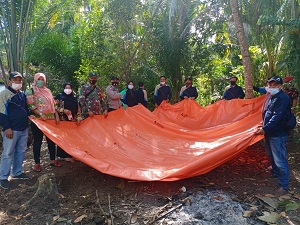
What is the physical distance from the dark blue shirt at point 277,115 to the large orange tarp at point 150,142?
22 cm

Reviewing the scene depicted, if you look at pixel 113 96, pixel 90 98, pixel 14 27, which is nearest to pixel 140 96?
pixel 113 96

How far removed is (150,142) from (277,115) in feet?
6.27

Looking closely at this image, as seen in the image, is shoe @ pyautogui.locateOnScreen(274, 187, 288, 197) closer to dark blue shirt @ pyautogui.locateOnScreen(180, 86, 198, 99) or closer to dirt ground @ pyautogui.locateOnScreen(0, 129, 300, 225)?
dirt ground @ pyautogui.locateOnScreen(0, 129, 300, 225)

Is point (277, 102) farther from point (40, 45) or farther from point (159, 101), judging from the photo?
point (40, 45)

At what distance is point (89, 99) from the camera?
4605mm

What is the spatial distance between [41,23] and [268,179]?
19.1 ft

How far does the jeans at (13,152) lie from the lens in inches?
147

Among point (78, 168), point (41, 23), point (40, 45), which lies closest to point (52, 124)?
point (78, 168)

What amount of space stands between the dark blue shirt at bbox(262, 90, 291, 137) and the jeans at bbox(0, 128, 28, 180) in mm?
3124

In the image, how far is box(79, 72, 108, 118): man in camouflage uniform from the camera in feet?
15.0

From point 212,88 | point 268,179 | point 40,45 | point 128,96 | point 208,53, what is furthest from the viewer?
point 212,88

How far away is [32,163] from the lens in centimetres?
477

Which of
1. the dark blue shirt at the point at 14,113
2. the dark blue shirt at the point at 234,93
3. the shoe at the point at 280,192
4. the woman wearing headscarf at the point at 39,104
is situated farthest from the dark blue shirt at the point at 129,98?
the shoe at the point at 280,192

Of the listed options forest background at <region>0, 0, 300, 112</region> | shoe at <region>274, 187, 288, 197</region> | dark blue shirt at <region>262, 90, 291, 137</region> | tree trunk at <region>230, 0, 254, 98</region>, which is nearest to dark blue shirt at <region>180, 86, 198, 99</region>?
tree trunk at <region>230, 0, 254, 98</region>
